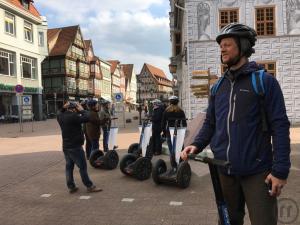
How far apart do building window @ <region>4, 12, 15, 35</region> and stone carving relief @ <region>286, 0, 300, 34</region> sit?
2646 centimetres

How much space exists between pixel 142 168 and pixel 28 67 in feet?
125

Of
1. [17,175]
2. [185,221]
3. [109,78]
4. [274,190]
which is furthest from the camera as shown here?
[109,78]

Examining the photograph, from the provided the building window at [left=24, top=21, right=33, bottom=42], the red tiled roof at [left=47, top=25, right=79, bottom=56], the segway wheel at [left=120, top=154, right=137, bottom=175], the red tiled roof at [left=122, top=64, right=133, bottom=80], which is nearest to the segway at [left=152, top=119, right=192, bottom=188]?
the segway wheel at [left=120, top=154, right=137, bottom=175]

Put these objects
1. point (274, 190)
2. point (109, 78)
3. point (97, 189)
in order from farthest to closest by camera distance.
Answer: point (109, 78) < point (97, 189) < point (274, 190)

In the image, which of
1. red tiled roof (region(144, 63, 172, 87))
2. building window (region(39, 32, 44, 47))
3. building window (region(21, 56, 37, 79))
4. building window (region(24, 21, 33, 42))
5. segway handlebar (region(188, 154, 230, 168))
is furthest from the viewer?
red tiled roof (region(144, 63, 172, 87))

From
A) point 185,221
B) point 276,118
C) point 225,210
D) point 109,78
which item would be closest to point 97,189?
point 185,221

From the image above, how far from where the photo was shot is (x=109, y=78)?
96.6 m

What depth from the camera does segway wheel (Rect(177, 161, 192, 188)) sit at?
24.3ft

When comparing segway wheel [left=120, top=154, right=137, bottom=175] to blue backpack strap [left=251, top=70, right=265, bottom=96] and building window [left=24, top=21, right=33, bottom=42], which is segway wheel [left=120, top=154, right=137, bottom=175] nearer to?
blue backpack strap [left=251, top=70, right=265, bottom=96]

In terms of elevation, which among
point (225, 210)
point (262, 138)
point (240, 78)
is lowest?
point (225, 210)

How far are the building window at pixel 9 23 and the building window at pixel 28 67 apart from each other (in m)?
3.17

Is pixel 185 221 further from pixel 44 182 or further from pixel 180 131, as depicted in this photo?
pixel 44 182

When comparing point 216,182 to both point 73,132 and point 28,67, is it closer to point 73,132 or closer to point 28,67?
point 73,132

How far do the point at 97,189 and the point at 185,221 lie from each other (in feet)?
8.22
